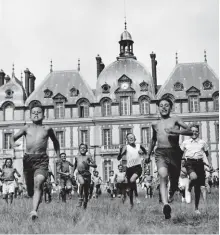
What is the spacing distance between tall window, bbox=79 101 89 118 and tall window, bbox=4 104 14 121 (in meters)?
6.24

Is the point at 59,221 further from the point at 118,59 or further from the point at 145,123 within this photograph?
the point at 118,59

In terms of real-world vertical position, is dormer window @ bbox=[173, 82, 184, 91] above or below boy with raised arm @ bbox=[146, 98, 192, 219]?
above

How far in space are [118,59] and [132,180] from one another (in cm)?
3535

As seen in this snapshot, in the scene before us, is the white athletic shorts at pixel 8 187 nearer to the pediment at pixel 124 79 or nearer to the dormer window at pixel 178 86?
the pediment at pixel 124 79

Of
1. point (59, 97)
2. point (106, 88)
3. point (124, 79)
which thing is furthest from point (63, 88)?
point (124, 79)

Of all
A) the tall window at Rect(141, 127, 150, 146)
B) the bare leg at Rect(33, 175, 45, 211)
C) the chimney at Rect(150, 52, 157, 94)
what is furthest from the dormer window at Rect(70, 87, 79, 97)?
the bare leg at Rect(33, 175, 45, 211)

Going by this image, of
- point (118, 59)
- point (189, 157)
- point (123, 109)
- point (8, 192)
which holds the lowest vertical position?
point (8, 192)

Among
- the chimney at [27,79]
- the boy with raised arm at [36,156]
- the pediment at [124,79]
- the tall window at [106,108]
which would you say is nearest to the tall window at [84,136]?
the tall window at [106,108]

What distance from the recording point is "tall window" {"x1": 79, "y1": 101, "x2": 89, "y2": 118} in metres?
43.5

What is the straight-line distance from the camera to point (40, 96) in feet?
149

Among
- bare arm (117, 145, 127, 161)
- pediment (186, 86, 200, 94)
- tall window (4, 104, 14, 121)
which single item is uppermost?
pediment (186, 86, 200, 94)

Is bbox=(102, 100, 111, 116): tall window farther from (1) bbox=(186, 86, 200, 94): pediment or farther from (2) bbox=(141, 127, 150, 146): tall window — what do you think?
(1) bbox=(186, 86, 200, 94): pediment

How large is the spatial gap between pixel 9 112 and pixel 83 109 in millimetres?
6752

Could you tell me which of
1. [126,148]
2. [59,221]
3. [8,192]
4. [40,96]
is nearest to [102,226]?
[59,221]
